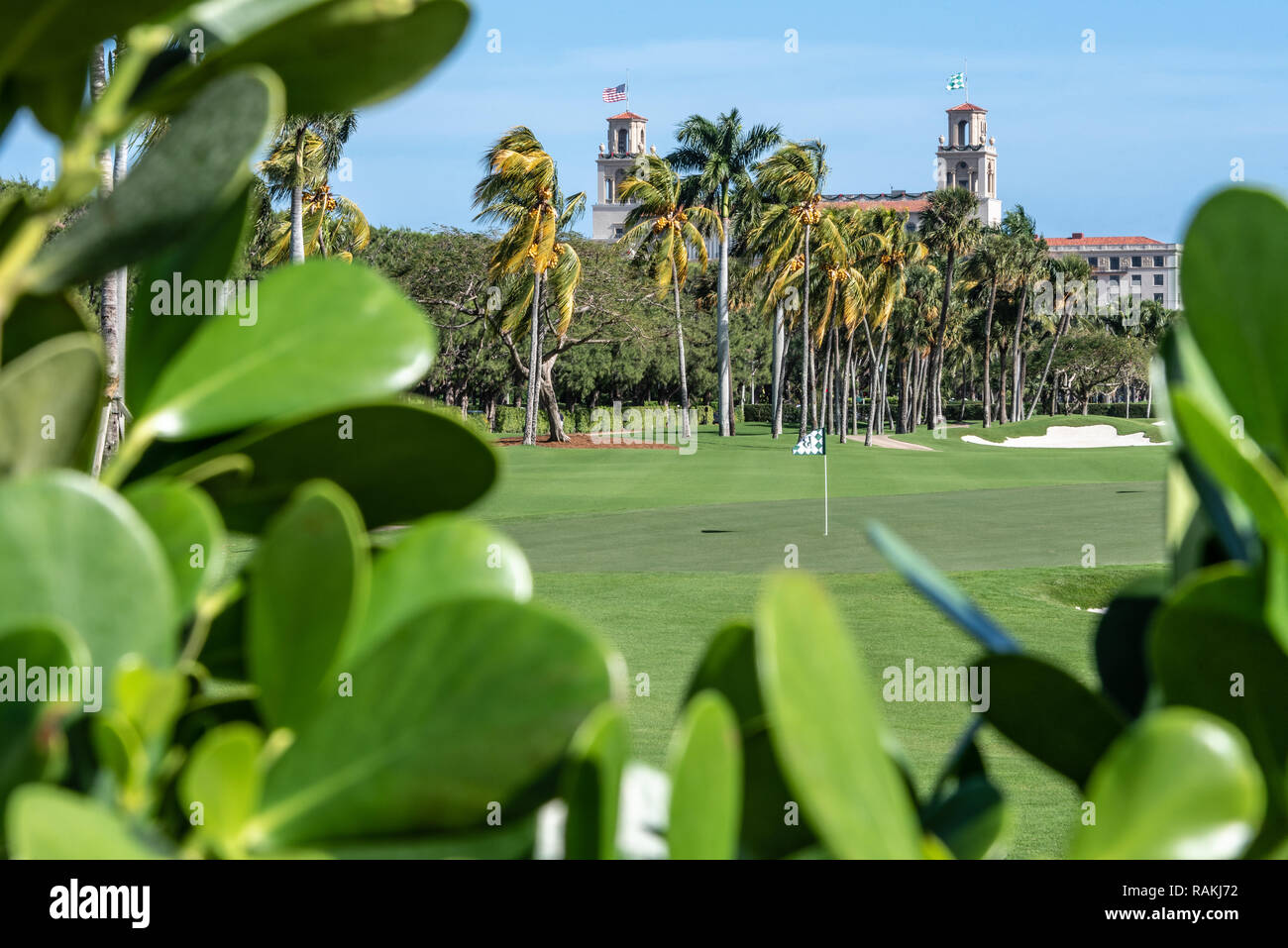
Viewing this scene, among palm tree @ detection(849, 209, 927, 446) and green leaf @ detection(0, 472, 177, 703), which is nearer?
green leaf @ detection(0, 472, 177, 703)

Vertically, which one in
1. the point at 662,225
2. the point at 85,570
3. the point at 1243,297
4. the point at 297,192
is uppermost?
the point at 662,225

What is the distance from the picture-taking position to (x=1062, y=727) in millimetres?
599

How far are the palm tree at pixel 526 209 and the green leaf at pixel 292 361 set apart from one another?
37883 mm

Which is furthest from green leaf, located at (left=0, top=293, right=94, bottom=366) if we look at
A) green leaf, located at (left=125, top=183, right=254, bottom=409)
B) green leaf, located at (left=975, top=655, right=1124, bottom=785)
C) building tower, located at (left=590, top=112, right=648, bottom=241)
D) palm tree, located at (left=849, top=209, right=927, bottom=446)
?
building tower, located at (left=590, top=112, right=648, bottom=241)

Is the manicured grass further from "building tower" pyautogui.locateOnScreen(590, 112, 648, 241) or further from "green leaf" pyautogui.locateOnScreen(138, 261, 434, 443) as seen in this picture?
"building tower" pyautogui.locateOnScreen(590, 112, 648, 241)

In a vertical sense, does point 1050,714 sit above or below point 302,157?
below

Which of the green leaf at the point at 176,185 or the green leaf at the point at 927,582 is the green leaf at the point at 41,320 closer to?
the green leaf at the point at 176,185

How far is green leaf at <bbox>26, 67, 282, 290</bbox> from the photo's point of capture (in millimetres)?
484

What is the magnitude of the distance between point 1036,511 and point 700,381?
4593 cm

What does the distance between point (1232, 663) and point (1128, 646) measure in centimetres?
12

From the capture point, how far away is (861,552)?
17.4 m

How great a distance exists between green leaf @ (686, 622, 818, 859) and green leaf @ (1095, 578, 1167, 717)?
0.21 metres

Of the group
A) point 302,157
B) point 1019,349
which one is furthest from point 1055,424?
point 302,157

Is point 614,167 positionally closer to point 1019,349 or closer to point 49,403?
point 1019,349
